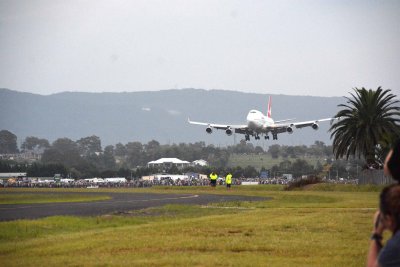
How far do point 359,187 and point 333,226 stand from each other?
46.6 meters

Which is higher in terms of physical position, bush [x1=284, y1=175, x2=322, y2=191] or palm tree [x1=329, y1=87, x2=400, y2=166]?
palm tree [x1=329, y1=87, x2=400, y2=166]

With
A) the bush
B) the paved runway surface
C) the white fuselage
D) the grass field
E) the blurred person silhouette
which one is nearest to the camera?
the blurred person silhouette

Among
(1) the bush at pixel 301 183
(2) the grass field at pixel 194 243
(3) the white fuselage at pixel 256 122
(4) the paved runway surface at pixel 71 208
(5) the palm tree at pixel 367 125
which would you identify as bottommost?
(2) the grass field at pixel 194 243

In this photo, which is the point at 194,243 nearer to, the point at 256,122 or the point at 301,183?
the point at 301,183

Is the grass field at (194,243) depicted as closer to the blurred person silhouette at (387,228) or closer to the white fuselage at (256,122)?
the blurred person silhouette at (387,228)

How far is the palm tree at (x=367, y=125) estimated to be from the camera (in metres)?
79.0

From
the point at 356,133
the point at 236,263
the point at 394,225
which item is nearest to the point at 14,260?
the point at 236,263

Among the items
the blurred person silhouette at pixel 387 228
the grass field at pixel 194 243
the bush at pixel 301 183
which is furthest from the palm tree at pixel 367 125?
the blurred person silhouette at pixel 387 228

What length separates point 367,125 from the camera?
79812 mm

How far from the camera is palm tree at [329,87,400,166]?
259ft

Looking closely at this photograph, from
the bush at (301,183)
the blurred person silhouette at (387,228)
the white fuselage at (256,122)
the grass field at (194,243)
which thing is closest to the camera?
the blurred person silhouette at (387,228)

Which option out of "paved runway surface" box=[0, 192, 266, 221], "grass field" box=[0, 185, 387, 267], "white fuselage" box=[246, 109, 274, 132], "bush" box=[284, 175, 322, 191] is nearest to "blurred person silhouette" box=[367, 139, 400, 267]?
"grass field" box=[0, 185, 387, 267]

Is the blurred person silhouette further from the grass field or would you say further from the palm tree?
the palm tree

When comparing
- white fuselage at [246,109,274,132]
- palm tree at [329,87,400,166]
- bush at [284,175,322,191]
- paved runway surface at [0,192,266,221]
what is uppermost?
white fuselage at [246,109,274,132]
